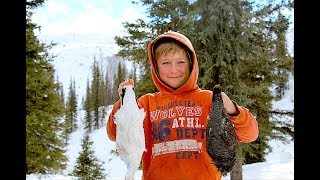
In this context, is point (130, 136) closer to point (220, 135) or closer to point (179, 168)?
point (220, 135)

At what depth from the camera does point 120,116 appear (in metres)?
1.32

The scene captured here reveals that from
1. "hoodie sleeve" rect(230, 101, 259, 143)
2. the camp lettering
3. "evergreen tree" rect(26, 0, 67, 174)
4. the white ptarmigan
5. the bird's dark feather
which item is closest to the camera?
the white ptarmigan

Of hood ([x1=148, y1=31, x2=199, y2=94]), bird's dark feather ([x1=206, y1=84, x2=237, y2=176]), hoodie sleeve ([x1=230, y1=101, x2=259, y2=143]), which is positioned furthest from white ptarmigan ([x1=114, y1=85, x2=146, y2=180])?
hood ([x1=148, y1=31, x2=199, y2=94])

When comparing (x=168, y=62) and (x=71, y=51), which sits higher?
(x=71, y=51)

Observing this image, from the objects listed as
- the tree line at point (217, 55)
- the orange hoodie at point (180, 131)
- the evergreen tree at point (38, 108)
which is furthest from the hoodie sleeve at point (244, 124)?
the evergreen tree at point (38, 108)

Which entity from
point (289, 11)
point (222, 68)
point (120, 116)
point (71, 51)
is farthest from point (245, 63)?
point (71, 51)

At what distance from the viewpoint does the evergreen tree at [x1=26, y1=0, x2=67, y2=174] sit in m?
9.30

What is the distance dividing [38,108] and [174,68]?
918cm

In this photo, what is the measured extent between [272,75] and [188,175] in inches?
328

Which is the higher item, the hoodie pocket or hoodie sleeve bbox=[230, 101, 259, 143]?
hoodie sleeve bbox=[230, 101, 259, 143]

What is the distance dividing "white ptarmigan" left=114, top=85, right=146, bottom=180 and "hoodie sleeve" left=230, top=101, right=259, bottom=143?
0.47 meters

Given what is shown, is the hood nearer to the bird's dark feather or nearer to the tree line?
the bird's dark feather
